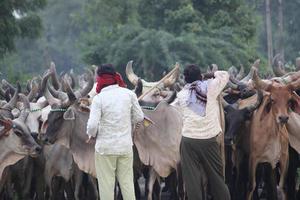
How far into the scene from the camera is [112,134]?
9.15 metres

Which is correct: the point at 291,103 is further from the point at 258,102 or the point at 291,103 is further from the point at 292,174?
the point at 292,174

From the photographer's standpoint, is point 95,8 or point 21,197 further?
point 95,8

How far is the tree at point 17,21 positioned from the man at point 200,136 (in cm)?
1341

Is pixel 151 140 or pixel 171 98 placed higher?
pixel 171 98

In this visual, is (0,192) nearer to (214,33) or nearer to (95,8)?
(214,33)

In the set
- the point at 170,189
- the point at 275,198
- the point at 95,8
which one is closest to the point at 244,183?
the point at 275,198

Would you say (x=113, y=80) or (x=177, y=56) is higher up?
(x=113, y=80)

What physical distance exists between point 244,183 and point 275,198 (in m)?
0.56

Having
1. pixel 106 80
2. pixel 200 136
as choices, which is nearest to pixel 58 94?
pixel 106 80

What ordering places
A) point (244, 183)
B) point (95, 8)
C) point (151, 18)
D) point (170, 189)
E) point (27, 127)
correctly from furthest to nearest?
point (95, 8), point (151, 18), point (170, 189), point (244, 183), point (27, 127)

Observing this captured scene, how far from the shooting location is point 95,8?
35.7m

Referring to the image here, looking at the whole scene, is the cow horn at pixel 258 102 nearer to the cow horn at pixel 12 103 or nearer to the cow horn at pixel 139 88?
the cow horn at pixel 139 88

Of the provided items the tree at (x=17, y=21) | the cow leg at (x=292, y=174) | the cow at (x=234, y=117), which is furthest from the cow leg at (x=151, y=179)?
the tree at (x=17, y=21)

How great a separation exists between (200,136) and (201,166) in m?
0.37
